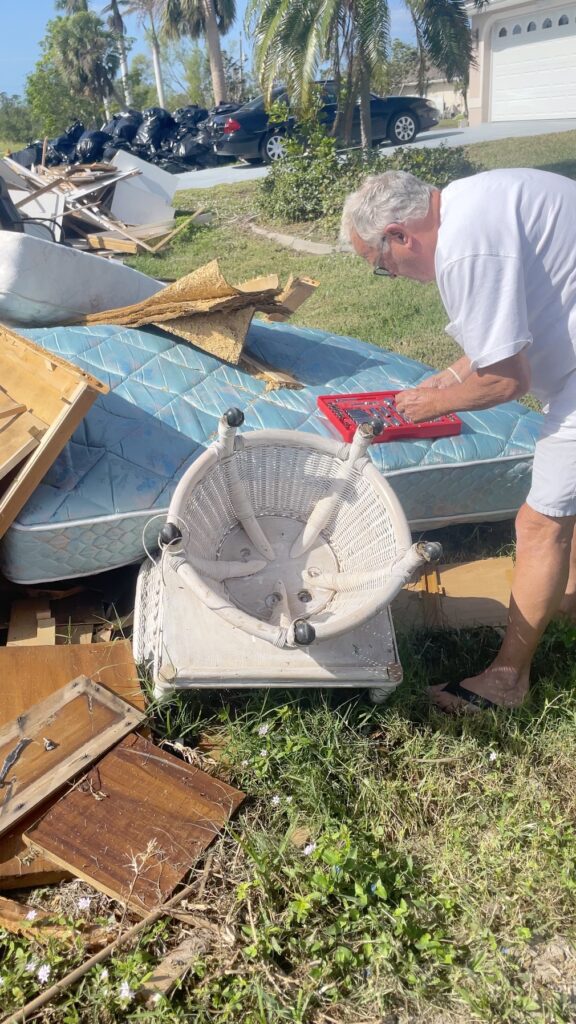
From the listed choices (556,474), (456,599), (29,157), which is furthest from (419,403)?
(29,157)

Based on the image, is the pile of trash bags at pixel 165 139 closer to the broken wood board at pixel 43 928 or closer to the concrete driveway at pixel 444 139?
the concrete driveway at pixel 444 139

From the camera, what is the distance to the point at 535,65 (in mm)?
18891

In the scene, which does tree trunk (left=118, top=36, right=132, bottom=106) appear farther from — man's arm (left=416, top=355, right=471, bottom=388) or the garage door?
man's arm (left=416, top=355, right=471, bottom=388)

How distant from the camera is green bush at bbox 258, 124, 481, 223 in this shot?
1059 centimetres

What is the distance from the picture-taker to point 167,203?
10.9 metres

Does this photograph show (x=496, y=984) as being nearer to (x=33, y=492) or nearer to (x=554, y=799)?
(x=554, y=799)

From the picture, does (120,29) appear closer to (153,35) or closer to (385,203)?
(153,35)

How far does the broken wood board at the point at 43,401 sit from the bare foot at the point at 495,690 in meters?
1.52

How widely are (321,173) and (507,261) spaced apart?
9.64 meters

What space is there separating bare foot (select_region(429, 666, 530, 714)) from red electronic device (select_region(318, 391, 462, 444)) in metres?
1.02

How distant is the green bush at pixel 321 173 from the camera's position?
34.8ft

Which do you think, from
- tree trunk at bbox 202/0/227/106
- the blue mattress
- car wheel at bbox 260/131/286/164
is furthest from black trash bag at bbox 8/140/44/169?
the blue mattress

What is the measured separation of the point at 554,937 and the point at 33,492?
2058mm

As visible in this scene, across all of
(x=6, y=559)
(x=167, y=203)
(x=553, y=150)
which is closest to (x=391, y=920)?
(x=6, y=559)
